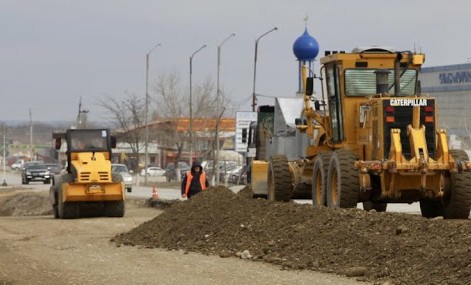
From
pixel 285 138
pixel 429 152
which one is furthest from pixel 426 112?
pixel 285 138

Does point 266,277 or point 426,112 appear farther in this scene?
point 426,112

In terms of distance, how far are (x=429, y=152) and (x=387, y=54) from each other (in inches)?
103

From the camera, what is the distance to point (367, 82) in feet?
81.3

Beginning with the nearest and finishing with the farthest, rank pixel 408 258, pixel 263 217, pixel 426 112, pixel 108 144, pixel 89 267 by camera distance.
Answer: pixel 408 258 < pixel 89 267 < pixel 263 217 < pixel 426 112 < pixel 108 144

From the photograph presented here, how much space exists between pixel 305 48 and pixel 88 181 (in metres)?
41.0

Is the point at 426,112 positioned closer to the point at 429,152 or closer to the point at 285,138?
the point at 429,152

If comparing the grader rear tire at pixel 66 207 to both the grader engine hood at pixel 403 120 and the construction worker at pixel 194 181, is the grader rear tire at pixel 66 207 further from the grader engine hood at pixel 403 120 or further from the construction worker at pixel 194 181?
the grader engine hood at pixel 403 120

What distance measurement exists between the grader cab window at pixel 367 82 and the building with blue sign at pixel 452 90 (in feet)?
190

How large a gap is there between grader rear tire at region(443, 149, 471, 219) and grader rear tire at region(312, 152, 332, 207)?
2.63 meters

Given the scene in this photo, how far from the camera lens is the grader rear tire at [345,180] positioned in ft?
74.6

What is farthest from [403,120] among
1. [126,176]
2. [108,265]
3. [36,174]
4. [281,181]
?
[36,174]

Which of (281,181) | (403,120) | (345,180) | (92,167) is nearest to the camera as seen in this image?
(345,180)

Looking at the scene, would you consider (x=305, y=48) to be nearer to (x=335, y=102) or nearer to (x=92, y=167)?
(x=92, y=167)

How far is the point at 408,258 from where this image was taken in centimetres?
1592
